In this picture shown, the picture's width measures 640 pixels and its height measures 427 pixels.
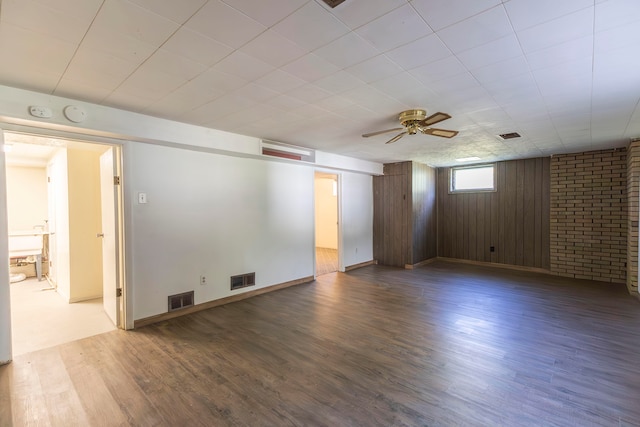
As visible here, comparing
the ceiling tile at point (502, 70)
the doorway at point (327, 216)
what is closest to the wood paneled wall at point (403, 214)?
the doorway at point (327, 216)

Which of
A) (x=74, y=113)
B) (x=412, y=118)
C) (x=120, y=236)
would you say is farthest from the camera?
(x=120, y=236)

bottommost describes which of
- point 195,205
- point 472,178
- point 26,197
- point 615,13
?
point 195,205

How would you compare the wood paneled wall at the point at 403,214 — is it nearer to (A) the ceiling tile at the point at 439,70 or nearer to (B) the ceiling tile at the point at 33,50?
(A) the ceiling tile at the point at 439,70

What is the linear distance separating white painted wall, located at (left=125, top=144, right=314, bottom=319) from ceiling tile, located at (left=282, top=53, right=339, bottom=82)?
219 centimetres

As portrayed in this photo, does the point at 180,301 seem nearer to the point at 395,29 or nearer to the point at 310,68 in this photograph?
the point at 310,68

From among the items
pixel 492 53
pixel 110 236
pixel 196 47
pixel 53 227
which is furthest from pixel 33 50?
pixel 53 227

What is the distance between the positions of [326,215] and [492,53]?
7.85 m

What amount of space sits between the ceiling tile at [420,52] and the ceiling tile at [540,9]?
0.38 m

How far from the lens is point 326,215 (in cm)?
966

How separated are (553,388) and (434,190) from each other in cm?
570

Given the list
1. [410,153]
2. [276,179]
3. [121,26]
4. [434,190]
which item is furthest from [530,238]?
[121,26]

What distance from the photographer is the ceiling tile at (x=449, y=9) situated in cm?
146

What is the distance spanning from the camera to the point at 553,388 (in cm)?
217

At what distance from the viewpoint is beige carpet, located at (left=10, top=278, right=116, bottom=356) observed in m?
3.00
